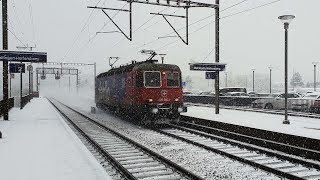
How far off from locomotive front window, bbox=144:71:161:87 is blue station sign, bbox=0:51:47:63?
5764 millimetres

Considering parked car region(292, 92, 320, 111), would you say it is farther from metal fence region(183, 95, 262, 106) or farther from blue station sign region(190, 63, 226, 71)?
blue station sign region(190, 63, 226, 71)

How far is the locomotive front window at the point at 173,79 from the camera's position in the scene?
1797cm

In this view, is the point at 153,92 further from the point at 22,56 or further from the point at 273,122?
the point at 22,56

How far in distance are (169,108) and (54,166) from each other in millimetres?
9542

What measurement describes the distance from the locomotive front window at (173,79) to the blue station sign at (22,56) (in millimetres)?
6735

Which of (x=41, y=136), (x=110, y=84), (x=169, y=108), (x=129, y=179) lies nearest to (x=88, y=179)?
(x=129, y=179)

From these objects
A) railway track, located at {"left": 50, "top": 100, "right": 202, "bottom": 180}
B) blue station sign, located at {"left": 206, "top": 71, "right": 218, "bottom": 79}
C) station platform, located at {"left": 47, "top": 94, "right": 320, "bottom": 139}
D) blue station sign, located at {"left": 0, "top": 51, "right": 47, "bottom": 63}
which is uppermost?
blue station sign, located at {"left": 0, "top": 51, "right": 47, "bottom": 63}

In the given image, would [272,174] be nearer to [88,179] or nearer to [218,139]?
[88,179]

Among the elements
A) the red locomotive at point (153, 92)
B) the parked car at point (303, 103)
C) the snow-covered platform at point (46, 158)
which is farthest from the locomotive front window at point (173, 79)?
the parked car at point (303, 103)

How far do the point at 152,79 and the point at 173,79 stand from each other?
1.17m

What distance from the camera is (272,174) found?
8.14m

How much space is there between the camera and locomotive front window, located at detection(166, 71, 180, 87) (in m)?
18.0

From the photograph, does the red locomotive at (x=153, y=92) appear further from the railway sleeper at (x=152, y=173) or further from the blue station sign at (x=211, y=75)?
the railway sleeper at (x=152, y=173)

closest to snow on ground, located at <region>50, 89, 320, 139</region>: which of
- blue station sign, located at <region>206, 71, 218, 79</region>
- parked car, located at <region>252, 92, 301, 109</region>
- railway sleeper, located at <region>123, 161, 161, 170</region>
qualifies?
blue station sign, located at <region>206, 71, 218, 79</region>
